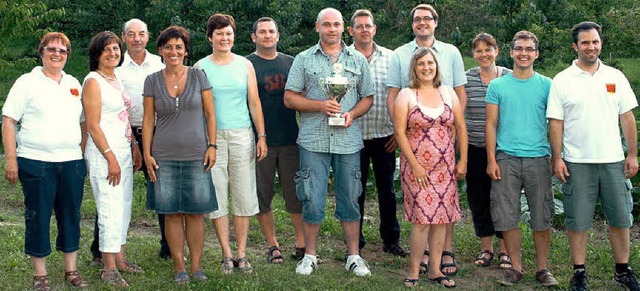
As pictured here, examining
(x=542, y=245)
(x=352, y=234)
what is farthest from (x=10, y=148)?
(x=542, y=245)

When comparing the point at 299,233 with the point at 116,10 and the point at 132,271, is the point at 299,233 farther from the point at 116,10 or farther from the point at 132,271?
the point at 116,10

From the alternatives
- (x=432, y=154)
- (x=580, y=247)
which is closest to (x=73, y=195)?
(x=432, y=154)

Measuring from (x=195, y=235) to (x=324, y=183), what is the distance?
109 centimetres

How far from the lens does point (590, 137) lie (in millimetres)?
5723

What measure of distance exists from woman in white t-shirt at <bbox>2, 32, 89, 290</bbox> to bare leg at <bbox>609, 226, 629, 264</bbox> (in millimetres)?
3946

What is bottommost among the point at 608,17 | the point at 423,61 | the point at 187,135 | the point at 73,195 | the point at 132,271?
the point at 132,271

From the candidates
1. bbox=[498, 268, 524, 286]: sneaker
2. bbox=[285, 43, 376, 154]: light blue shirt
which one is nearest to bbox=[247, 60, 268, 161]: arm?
bbox=[285, 43, 376, 154]: light blue shirt

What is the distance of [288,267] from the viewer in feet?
21.3

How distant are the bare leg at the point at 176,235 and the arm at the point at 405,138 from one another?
1.73 meters

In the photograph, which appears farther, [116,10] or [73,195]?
[116,10]

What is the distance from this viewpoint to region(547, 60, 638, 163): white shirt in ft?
18.7

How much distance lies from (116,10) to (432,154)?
569 inches

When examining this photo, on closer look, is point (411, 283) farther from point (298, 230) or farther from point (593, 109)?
point (593, 109)

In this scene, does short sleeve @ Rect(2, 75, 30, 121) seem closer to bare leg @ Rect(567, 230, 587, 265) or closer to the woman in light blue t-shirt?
the woman in light blue t-shirt
